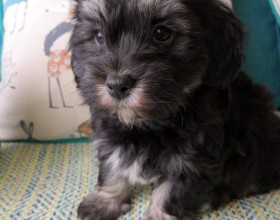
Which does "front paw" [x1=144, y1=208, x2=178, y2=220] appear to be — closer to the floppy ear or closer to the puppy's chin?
the puppy's chin

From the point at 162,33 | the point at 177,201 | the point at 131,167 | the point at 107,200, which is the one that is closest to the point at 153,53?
the point at 162,33

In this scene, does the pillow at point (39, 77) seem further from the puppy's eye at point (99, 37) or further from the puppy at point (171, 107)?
the puppy's eye at point (99, 37)

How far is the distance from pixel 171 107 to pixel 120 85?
251mm

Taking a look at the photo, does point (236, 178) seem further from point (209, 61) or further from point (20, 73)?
point (20, 73)

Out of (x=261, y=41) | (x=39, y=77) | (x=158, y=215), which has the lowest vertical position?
(x=158, y=215)

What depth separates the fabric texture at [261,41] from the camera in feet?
8.65

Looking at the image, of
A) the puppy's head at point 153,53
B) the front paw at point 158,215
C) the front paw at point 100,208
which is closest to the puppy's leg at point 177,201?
the front paw at point 158,215

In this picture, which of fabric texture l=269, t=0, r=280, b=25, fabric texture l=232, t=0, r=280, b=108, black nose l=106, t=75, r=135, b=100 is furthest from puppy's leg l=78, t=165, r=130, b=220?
fabric texture l=269, t=0, r=280, b=25

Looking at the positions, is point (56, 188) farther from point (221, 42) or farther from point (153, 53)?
point (221, 42)

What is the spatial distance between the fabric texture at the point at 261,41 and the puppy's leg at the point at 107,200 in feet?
4.10

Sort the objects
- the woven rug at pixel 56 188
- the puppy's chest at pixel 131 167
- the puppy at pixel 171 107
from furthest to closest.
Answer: the woven rug at pixel 56 188 < the puppy's chest at pixel 131 167 < the puppy at pixel 171 107

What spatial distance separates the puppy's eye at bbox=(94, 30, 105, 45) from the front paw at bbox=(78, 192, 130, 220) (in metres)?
0.82

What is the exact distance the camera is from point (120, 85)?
1.38m

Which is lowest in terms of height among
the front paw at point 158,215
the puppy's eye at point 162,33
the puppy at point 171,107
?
the front paw at point 158,215
